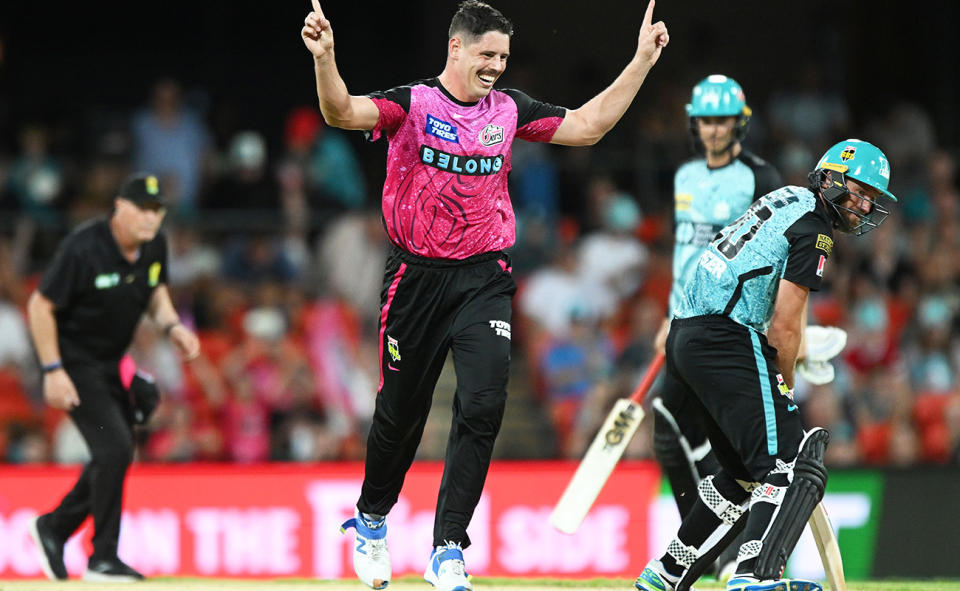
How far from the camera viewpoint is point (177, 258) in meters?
13.9

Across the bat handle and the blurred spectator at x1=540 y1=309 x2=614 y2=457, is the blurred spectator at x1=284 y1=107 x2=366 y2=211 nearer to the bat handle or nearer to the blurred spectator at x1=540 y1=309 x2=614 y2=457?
the blurred spectator at x1=540 y1=309 x2=614 y2=457

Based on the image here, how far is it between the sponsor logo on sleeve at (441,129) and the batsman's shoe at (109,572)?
361cm

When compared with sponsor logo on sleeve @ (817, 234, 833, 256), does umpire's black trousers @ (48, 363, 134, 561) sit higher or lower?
lower

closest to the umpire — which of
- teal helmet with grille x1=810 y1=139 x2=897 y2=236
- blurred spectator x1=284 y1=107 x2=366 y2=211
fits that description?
teal helmet with grille x1=810 y1=139 x2=897 y2=236

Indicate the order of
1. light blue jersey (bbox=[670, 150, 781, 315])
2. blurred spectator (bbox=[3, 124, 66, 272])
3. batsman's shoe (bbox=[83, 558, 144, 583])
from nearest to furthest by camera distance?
1. light blue jersey (bbox=[670, 150, 781, 315])
2. batsman's shoe (bbox=[83, 558, 144, 583])
3. blurred spectator (bbox=[3, 124, 66, 272])

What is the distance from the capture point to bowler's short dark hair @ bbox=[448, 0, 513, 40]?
20.0 ft

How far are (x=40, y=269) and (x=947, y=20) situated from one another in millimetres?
11000

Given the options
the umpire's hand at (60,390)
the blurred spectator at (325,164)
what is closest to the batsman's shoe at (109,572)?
the umpire's hand at (60,390)

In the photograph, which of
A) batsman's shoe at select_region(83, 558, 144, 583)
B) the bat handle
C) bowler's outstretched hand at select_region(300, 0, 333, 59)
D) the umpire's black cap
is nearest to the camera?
bowler's outstretched hand at select_region(300, 0, 333, 59)

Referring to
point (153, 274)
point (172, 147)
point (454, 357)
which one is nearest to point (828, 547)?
point (454, 357)

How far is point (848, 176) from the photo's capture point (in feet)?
20.1

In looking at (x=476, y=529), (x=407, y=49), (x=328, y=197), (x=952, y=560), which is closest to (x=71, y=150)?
(x=328, y=197)

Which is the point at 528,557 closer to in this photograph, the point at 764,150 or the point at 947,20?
the point at 764,150

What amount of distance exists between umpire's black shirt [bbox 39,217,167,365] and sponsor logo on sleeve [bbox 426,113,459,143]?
10.2 ft
